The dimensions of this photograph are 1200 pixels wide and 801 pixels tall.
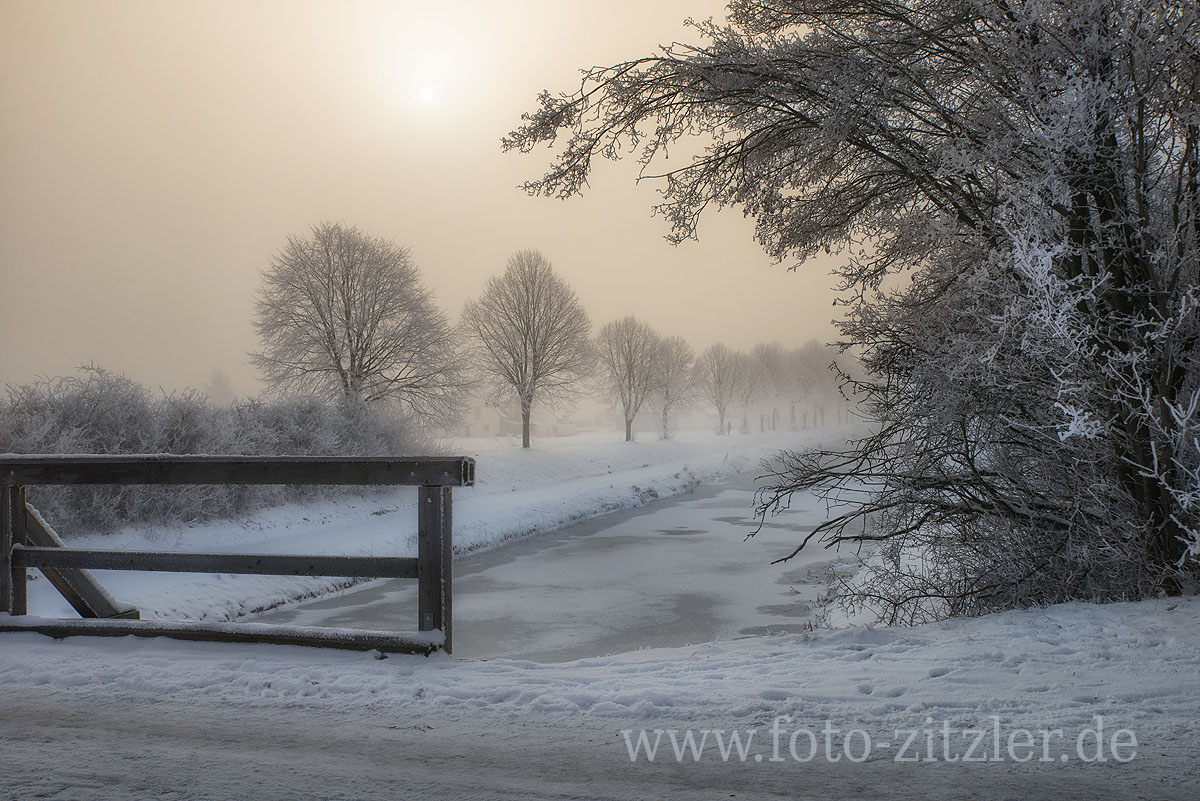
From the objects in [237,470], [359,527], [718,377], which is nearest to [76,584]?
[237,470]

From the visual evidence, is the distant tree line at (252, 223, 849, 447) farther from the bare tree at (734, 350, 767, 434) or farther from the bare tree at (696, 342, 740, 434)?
the bare tree at (734, 350, 767, 434)

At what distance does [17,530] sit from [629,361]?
53.2 metres

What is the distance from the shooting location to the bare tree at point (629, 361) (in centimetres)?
5800

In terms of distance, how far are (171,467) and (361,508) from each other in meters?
17.2

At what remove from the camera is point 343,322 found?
32.1 metres

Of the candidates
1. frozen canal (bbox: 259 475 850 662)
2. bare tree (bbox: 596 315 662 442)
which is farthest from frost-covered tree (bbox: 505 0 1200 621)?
bare tree (bbox: 596 315 662 442)

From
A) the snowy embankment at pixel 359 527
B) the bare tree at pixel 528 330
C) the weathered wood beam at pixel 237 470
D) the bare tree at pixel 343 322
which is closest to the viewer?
the weathered wood beam at pixel 237 470

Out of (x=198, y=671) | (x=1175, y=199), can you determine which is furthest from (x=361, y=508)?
(x=1175, y=199)

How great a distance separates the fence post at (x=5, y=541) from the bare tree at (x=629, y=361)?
5144 centimetres

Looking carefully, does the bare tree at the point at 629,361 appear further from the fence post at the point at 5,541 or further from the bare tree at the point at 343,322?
the fence post at the point at 5,541

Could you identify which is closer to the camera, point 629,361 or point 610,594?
point 610,594

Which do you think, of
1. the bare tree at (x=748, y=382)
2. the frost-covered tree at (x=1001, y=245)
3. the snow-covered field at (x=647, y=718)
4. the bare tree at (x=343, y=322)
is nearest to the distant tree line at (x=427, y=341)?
the bare tree at (x=343, y=322)

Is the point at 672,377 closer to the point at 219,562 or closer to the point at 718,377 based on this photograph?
the point at 718,377

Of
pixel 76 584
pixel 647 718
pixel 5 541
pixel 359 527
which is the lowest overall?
pixel 359 527
